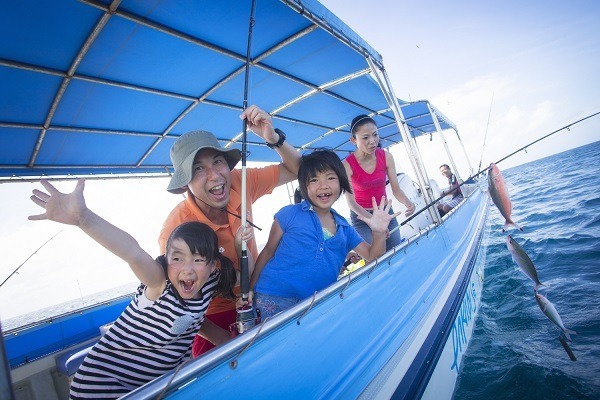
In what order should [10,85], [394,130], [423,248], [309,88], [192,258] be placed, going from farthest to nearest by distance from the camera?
[394,130] < [309,88] < [423,248] < [10,85] < [192,258]

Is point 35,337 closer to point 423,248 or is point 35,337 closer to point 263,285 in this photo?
point 263,285

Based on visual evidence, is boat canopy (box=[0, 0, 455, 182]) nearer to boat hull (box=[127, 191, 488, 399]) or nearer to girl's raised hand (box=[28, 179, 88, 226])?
girl's raised hand (box=[28, 179, 88, 226])

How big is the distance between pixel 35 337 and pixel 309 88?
616 centimetres

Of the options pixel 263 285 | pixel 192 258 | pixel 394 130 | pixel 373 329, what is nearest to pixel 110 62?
pixel 192 258

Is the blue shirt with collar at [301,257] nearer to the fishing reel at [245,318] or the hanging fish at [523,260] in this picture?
the fishing reel at [245,318]

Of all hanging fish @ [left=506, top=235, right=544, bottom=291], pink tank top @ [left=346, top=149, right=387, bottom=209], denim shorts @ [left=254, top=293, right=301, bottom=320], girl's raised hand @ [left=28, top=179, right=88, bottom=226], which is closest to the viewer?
girl's raised hand @ [left=28, top=179, right=88, bottom=226]

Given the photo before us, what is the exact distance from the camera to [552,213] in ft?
32.7

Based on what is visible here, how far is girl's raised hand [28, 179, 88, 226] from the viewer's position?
1092 millimetres

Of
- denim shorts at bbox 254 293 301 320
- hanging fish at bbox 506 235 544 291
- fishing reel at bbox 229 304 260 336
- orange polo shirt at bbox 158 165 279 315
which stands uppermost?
orange polo shirt at bbox 158 165 279 315

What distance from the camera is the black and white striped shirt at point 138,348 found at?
136 centimetres

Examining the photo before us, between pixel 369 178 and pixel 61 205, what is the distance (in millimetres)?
3152

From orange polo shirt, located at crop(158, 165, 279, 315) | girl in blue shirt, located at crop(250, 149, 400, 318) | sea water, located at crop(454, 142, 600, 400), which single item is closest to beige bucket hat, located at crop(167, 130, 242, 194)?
orange polo shirt, located at crop(158, 165, 279, 315)

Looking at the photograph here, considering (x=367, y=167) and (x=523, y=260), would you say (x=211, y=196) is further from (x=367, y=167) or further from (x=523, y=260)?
(x=523, y=260)

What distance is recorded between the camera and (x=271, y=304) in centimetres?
176
